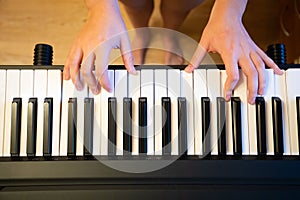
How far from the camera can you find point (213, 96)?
29.5 inches

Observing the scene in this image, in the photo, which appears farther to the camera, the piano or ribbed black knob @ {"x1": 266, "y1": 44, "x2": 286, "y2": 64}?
ribbed black knob @ {"x1": 266, "y1": 44, "x2": 286, "y2": 64}

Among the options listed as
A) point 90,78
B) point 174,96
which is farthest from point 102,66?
point 174,96

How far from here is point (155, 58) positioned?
1.14 meters

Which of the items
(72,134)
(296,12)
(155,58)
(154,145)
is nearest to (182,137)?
(154,145)

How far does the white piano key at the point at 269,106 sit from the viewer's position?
73cm

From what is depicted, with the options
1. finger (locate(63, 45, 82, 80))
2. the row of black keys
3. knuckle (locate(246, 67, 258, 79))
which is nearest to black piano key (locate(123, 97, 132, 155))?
the row of black keys

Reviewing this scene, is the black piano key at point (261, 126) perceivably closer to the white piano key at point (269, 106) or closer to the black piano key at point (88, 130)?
the white piano key at point (269, 106)

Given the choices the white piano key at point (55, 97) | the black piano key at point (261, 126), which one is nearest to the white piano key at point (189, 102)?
the black piano key at point (261, 126)

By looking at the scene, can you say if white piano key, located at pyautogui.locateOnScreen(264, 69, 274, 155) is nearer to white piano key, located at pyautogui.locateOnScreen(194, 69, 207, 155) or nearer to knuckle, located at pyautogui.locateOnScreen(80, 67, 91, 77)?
white piano key, located at pyautogui.locateOnScreen(194, 69, 207, 155)

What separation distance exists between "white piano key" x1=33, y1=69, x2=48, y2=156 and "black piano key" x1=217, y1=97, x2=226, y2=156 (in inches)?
11.7

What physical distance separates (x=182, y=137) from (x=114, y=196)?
0.15 meters

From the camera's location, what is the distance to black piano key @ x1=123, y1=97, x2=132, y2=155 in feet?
2.38

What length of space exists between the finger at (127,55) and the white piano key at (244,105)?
18 cm

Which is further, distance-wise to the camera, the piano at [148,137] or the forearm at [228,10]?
the forearm at [228,10]
